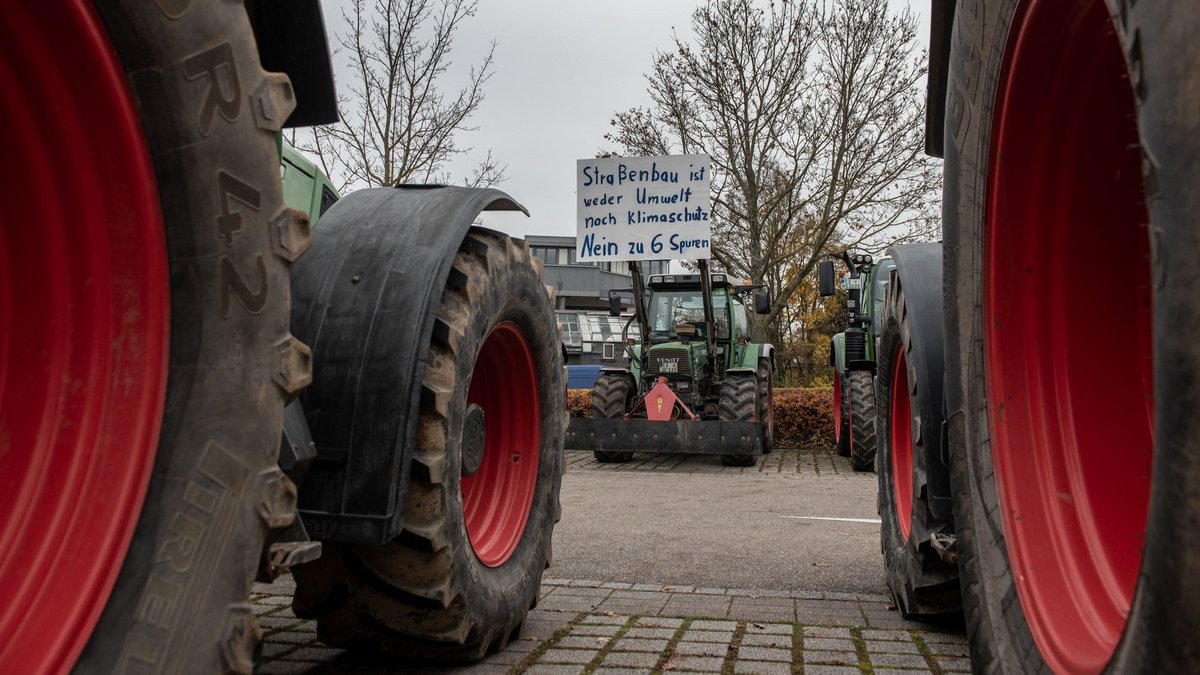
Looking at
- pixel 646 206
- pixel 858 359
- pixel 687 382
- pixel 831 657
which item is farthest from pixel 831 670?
pixel 687 382

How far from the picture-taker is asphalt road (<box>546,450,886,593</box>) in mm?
5035

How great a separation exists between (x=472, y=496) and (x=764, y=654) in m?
1.17

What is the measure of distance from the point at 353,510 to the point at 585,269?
56219 mm

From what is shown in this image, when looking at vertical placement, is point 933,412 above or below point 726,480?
above

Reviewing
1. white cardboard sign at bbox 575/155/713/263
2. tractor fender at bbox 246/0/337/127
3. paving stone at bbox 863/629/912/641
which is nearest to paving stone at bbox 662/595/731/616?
paving stone at bbox 863/629/912/641

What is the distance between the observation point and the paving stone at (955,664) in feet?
10.4

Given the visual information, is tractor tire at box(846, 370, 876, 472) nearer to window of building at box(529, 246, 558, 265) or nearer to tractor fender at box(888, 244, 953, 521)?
tractor fender at box(888, 244, 953, 521)

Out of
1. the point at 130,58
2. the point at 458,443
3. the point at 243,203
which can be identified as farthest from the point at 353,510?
the point at 130,58

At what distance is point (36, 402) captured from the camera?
1.50 m

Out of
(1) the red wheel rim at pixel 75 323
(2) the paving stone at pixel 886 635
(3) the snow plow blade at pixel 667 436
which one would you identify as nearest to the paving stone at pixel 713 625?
(2) the paving stone at pixel 886 635

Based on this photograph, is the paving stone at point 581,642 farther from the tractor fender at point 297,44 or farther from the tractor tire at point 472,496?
the tractor fender at point 297,44

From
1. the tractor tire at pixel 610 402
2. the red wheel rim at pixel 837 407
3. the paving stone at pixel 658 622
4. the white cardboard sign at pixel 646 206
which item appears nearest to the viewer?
the paving stone at pixel 658 622

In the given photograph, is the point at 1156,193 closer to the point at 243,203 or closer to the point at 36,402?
the point at 243,203

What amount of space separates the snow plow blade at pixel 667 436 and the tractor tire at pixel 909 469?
22.0 ft
